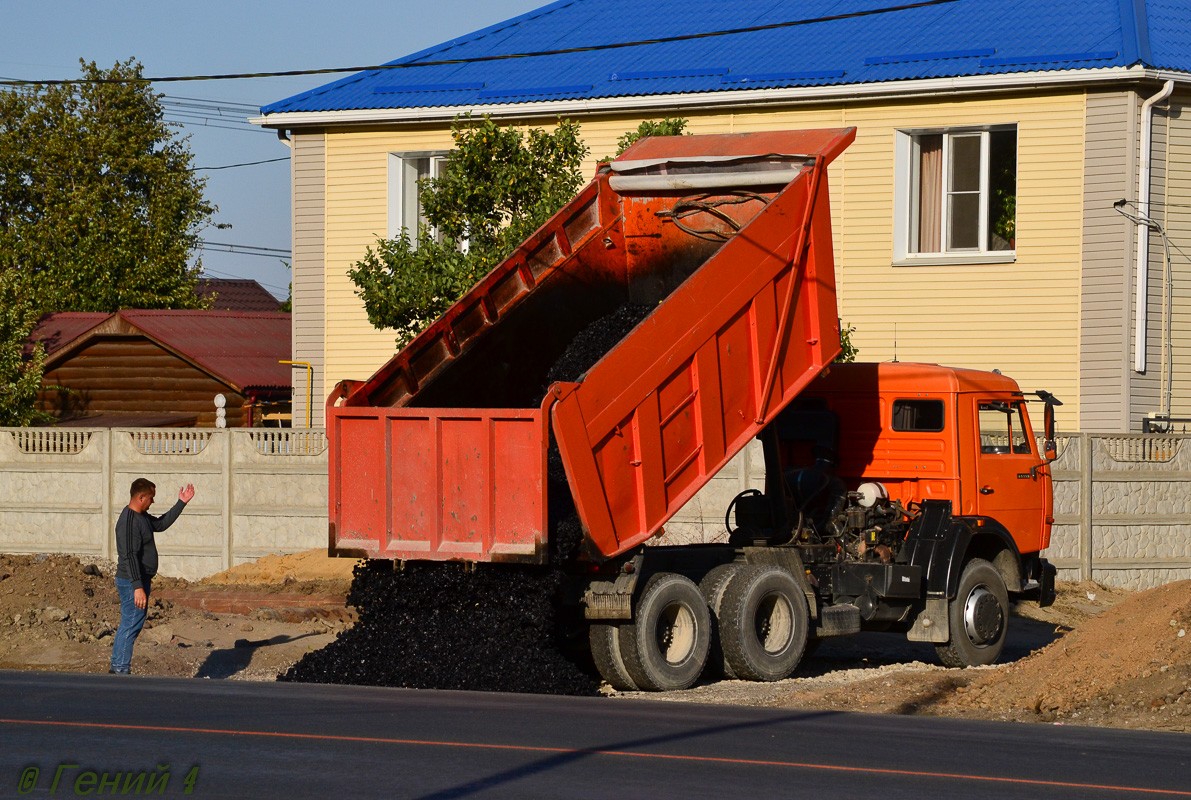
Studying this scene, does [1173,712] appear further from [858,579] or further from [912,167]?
[912,167]

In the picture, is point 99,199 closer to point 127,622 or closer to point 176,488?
point 176,488

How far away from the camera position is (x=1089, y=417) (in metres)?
20.8

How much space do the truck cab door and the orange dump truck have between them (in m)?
0.03

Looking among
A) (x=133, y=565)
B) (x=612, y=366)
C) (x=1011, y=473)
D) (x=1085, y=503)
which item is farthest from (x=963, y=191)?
(x=133, y=565)

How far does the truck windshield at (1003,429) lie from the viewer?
1410 centimetres

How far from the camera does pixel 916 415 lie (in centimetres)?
1386

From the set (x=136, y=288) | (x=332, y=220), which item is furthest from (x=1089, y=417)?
(x=136, y=288)

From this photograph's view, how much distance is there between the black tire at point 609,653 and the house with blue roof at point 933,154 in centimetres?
1139

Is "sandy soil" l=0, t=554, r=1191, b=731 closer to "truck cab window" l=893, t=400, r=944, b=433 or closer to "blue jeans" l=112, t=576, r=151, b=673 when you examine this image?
"blue jeans" l=112, t=576, r=151, b=673

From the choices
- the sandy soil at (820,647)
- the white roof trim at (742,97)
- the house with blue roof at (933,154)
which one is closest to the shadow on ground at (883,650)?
the sandy soil at (820,647)

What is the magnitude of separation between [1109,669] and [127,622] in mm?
8086

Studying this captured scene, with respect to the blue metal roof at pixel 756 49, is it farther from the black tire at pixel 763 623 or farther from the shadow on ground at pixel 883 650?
the black tire at pixel 763 623

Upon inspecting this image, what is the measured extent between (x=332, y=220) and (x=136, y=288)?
17.6 m

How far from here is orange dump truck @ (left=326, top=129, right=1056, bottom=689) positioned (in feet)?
36.6
